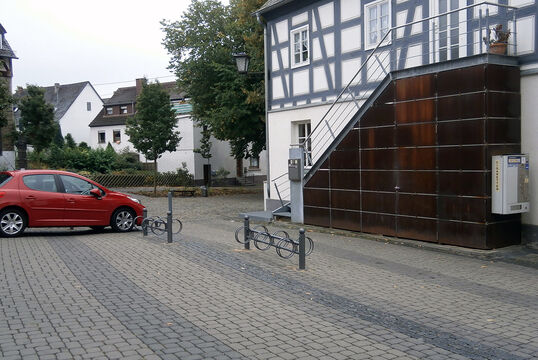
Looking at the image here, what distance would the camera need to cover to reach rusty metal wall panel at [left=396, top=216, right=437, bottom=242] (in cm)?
1148

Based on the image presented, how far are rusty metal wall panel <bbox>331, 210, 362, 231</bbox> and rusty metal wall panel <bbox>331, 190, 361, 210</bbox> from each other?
15 centimetres

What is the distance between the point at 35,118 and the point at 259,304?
90.5ft

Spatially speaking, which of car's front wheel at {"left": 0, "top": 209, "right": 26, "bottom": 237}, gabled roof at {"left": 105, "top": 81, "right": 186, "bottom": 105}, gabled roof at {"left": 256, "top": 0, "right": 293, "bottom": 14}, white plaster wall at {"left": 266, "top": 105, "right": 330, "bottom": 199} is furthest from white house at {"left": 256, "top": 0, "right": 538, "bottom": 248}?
gabled roof at {"left": 105, "top": 81, "right": 186, "bottom": 105}

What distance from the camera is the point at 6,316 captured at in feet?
20.7

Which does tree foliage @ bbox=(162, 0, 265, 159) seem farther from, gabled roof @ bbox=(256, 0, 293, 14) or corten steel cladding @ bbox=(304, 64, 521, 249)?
corten steel cladding @ bbox=(304, 64, 521, 249)

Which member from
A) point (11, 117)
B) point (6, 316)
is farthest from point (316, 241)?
point (11, 117)

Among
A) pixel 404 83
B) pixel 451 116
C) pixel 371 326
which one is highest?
pixel 404 83

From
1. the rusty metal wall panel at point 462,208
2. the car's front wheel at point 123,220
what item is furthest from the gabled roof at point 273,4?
the rusty metal wall panel at point 462,208

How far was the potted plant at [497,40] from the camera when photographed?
10883 mm

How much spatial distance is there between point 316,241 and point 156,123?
17935mm

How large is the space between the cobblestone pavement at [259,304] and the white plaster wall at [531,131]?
190cm

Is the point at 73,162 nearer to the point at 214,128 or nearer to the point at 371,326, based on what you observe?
the point at 214,128

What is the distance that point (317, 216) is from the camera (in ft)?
48.4

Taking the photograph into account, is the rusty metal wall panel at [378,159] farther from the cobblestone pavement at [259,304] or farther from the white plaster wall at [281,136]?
the white plaster wall at [281,136]
